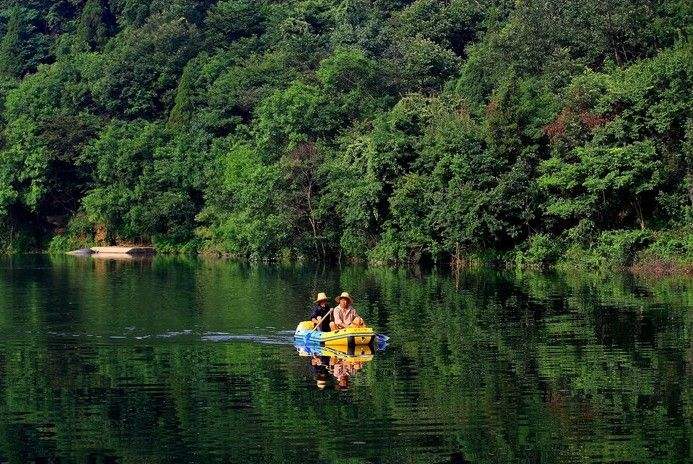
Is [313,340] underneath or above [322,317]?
underneath

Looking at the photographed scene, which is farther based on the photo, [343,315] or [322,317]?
[322,317]

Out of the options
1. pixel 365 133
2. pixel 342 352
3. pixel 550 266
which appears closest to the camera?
pixel 342 352

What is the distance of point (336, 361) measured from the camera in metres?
26.9

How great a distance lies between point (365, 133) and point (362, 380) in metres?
39.7

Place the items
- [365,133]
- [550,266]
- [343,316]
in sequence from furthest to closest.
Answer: [365,133] → [550,266] → [343,316]

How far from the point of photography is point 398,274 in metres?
53.3

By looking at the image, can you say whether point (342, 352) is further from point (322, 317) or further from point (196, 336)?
point (196, 336)

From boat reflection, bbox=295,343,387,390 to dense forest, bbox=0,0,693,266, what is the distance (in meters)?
24.0

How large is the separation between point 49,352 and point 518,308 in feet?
44.9

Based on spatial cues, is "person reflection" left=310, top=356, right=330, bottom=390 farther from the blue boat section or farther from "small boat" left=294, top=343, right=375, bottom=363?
the blue boat section

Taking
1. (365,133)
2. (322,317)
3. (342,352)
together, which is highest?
(365,133)

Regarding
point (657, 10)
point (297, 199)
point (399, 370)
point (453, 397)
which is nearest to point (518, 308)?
point (399, 370)

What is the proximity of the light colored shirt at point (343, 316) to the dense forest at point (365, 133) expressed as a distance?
2249 cm

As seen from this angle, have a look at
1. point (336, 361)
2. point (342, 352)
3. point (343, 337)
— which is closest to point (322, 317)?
point (343, 337)
